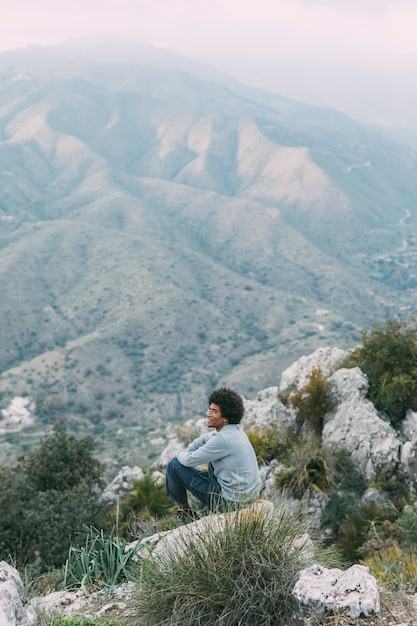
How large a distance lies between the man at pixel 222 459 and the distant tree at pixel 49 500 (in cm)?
208

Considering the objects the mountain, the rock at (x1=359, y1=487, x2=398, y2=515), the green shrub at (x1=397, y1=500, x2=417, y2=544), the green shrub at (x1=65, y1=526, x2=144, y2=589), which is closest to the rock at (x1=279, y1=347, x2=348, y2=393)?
the rock at (x1=359, y1=487, x2=398, y2=515)

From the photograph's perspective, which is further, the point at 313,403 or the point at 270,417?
the point at 270,417

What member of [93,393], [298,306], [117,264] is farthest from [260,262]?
[93,393]

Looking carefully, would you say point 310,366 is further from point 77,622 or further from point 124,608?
point 77,622

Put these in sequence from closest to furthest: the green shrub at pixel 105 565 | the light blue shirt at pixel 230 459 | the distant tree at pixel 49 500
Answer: the green shrub at pixel 105 565 < the light blue shirt at pixel 230 459 < the distant tree at pixel 49 500

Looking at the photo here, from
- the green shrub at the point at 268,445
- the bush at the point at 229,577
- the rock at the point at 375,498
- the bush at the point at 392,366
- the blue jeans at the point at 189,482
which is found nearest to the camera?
the bush at the point at 229,577

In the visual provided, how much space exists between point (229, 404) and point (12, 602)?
2.64m

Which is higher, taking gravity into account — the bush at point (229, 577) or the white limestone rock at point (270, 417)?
the bush at point (229, 577)

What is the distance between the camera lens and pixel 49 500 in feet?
31.1

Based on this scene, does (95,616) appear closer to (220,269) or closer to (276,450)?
(276,450)

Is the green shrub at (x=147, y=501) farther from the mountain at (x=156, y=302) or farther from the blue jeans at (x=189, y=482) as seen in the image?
the mountain at (x=156, y=302)

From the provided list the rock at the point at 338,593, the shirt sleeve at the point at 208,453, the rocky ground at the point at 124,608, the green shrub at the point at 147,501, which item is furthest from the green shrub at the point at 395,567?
the green shrub at the point at 147,501

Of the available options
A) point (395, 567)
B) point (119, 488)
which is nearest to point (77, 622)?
point (395, 567)

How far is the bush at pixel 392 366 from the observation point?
10477 millimetres
